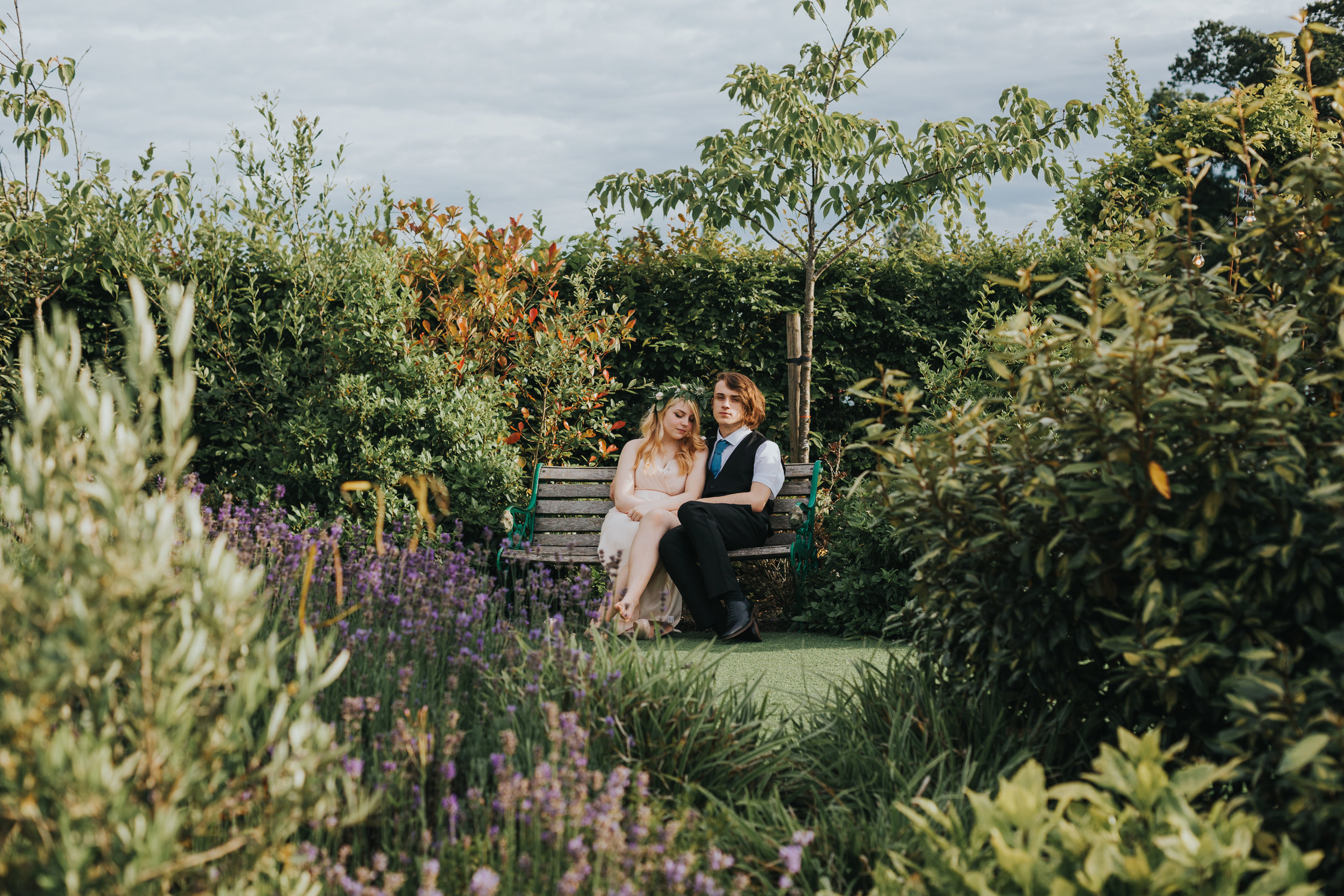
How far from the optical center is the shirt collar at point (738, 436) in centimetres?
618

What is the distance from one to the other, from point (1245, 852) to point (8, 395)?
22.9 feet

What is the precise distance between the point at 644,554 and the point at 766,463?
1.07 metres

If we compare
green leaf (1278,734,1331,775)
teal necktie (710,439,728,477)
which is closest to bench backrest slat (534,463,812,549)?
teal necktie (710,439,728,477)

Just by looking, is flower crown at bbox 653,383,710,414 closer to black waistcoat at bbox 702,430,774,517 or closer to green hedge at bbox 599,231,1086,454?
black waistcoat at bbox 702,430,774,517

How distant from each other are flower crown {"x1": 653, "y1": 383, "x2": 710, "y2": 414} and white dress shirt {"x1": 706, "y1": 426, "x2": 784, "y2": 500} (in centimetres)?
38

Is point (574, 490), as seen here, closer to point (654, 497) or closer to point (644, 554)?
point (654, 497)

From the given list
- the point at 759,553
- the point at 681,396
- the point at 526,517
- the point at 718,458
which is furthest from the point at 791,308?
the point at 526,517

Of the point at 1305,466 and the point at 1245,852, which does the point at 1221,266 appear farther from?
the point at 1245,852

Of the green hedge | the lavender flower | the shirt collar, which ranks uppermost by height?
the green hedge

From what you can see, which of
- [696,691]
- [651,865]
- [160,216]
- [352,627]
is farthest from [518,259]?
[651,865]

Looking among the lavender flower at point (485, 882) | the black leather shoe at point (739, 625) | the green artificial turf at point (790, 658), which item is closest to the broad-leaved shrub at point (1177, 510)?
the green artificial turf at point (790, 658)

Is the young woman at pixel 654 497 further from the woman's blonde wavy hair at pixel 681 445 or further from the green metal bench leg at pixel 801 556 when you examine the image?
the green metal bench leg at pixel 801 556

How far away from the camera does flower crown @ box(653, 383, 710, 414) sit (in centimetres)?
625

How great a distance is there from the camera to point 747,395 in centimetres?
623
